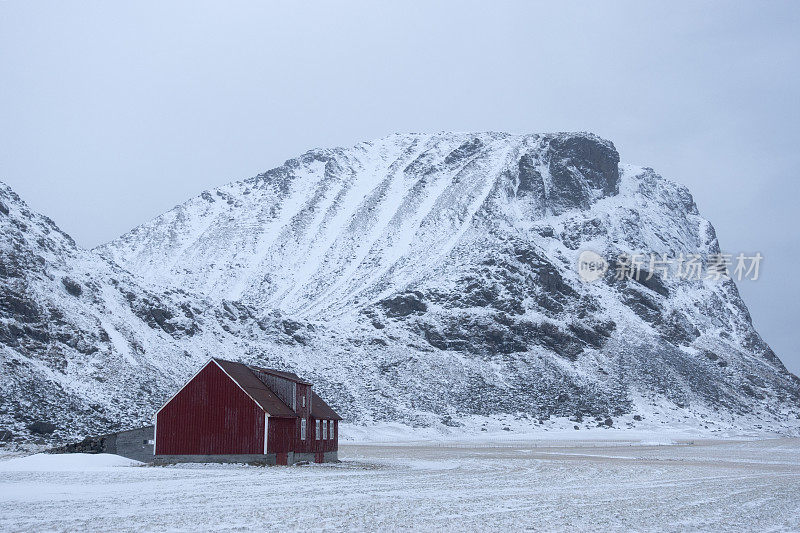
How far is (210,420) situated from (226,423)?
98cm

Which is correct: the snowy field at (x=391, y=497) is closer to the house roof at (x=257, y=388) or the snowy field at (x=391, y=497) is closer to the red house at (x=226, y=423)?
the red house at (x=226, y=423)

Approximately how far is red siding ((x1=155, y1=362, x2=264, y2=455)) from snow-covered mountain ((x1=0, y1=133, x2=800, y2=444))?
17.0m

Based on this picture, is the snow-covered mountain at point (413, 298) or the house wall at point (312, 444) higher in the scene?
the snow-covered mountain at point (413, 298)

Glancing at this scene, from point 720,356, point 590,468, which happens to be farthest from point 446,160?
point 590,468

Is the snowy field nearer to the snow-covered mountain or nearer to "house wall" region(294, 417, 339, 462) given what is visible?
"house wall" region(294, 417, 339, 462)

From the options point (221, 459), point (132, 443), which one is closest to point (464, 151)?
point (132, 443)

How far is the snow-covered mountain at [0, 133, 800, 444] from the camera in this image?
6881 cm

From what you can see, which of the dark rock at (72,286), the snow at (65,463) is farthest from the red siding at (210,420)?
the dark rock at (72,286)

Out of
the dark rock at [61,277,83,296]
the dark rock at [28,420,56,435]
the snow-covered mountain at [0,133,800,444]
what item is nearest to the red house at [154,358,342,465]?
the dark rock at [28,420,56,435]

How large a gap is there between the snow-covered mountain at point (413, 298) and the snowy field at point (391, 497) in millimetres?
25878

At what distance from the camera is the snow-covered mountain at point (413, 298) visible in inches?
2709

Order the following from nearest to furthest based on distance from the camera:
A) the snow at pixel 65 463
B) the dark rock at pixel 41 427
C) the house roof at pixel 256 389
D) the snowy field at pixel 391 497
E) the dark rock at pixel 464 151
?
the snowy field at pixel 391 497
the snow at pixel 65 463
the house roof at pixel 256 389
the dark rock at pixel 41 427
the dark rock at pixel 464 151

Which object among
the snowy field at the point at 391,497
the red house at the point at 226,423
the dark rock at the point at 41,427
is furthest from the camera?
the dark rock at the point at 41,427

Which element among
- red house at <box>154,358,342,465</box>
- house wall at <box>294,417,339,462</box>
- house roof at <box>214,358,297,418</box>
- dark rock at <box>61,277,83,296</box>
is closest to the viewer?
red house at <box>154,358,342,465</box>
